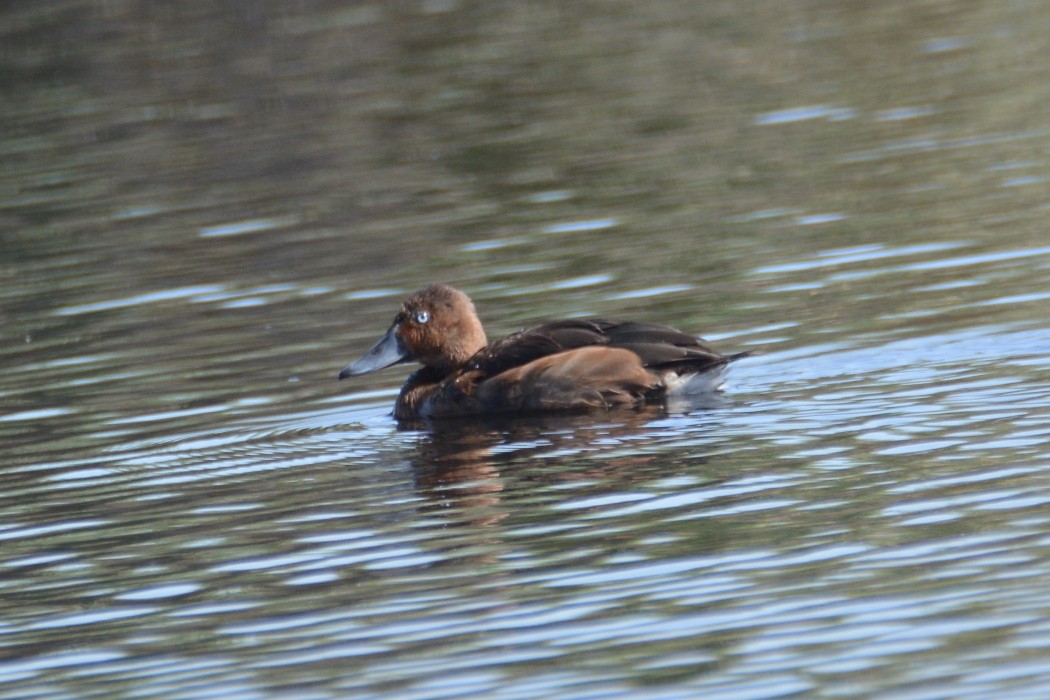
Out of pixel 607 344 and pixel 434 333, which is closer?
pixel 607 344

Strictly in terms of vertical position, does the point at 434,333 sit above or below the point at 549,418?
above

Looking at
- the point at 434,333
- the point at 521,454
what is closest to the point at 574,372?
the point at 521,454

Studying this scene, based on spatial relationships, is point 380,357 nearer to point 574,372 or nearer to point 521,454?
point 574,372

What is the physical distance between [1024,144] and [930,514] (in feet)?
29.9

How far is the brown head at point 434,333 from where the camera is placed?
440 inches

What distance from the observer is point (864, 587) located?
646cm

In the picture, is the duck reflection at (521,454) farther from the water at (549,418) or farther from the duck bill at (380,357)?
the duck bill at (380,357)

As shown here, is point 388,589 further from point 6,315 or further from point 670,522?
point 6,315

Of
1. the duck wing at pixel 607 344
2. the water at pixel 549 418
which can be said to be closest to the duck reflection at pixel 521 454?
the water at pixel 549 418

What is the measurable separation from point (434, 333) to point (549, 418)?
1.30m

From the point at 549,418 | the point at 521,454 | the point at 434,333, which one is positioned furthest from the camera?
the point at 434,333

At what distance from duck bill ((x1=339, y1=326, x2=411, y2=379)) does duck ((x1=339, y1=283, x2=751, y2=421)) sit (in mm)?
323

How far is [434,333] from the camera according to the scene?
1120cm

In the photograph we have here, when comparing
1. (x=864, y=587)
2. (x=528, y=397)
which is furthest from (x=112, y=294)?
(x=864, y=587)
